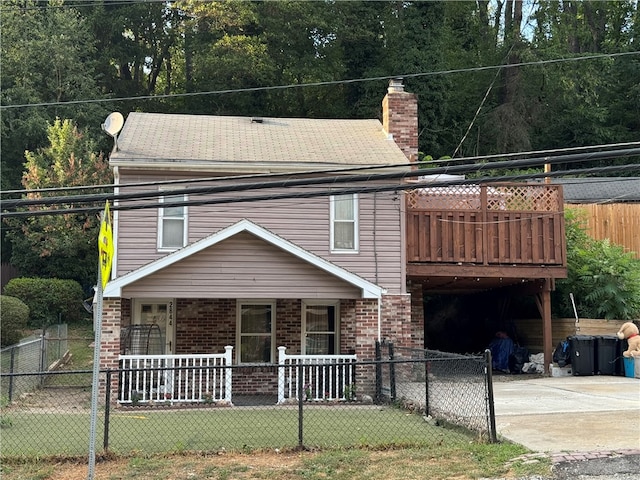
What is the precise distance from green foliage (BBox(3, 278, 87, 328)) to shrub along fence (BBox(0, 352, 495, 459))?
8102mm

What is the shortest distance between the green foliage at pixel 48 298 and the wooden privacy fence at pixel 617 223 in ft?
58.7

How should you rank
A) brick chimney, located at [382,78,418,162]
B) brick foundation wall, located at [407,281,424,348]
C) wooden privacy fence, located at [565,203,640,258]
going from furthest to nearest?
1. wooden privacy fence, located at [565,203,640,258]
2. brick foundation wall, located at [407,281,424,348]
3. brick chimney, located at [382,78,418,162]

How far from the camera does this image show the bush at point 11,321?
18.8 meters

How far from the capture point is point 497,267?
56.2 ft

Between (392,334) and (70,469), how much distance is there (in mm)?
9559

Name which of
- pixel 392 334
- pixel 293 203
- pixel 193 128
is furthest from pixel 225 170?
pixel 392 334

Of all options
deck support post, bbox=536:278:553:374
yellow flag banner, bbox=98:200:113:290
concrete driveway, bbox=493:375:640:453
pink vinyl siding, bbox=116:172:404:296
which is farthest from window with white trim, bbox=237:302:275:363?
yellow flag banner, bbox=98:200:113:290

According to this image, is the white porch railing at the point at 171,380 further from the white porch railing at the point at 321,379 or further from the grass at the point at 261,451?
the grass at the point at 261,451

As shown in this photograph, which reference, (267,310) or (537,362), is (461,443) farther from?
(537,362)

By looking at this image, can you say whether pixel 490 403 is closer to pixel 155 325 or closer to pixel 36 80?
pixel 155 325

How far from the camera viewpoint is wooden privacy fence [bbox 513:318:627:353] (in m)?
17.9

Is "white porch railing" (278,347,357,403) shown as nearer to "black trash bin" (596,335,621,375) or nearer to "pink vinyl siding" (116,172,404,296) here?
"pink vinyl siding" (116,172,404,296)

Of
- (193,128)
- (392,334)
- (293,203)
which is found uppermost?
(193,128)

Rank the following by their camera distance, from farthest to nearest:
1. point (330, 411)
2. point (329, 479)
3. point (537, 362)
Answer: point (537, 362)
point (330, 411)
point (329, 479)
